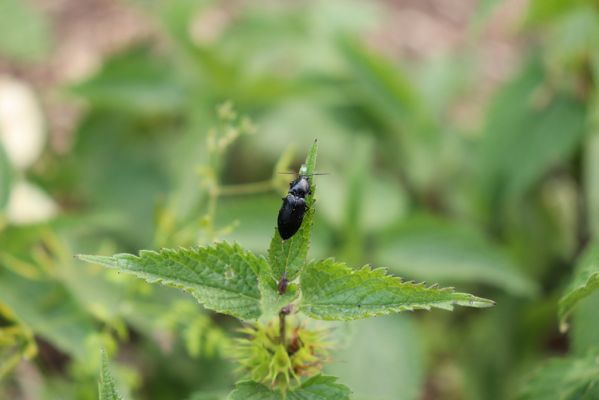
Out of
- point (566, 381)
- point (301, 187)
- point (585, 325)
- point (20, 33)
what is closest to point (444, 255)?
point (585, 325)

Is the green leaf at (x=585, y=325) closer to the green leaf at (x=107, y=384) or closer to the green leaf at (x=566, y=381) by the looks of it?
the green leaf at (x=566, y=381)

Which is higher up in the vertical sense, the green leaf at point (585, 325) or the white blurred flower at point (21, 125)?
the white blurred flower at point (21, 125)

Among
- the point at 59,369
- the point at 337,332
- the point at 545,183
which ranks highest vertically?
the point at 545,183

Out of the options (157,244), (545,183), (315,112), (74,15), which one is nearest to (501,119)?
(545,183)

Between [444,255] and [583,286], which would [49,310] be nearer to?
[444,255]

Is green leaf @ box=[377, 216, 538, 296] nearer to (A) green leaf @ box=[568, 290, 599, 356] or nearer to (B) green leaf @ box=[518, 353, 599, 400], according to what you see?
(A) green leaf @ box=[568, 290, 599, 356]

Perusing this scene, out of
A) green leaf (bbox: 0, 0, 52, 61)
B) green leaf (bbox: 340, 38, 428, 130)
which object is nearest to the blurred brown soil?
green leaf (bbox: 0, 0, 52, 61)

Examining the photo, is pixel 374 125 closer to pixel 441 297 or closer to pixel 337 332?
pixel 337 332

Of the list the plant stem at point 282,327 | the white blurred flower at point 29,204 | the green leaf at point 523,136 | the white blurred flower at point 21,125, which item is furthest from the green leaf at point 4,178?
the green leaf at point 523,136
